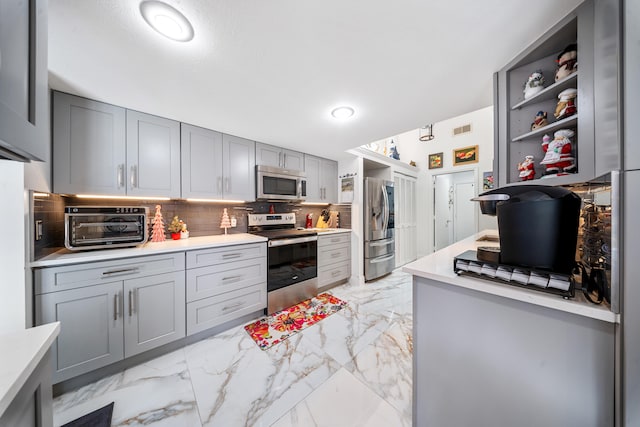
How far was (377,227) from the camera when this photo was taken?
346 centimetres

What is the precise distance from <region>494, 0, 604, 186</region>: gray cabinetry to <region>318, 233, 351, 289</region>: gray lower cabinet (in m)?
2.08

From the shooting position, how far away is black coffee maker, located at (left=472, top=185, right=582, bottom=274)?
80 cm

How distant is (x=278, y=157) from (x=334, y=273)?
1.85 m

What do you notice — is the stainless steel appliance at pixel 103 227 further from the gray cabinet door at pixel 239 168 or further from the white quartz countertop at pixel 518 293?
the white quartz countertop at pixel 518 293

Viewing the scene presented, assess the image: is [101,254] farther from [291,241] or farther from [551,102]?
[551,102]

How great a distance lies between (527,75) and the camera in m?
1.30

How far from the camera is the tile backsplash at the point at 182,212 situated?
60.0 inches

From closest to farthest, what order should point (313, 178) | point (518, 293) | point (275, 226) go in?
point (518, 293), point (275, 226), point (313, 178)

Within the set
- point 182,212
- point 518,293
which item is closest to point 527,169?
point 518,293

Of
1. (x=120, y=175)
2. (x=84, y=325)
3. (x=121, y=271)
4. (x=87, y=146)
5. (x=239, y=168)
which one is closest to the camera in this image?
(x=84, y=325)

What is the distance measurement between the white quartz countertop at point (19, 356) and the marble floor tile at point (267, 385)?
103 cm

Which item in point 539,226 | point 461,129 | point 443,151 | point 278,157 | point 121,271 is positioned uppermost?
point 461,129

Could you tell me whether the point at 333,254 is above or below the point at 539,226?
below

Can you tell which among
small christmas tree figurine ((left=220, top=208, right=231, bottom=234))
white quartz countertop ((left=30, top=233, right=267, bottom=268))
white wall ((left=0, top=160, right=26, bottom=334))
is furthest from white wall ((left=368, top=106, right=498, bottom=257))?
white wall ((left=0, top=160, right=26, bottom=334))
